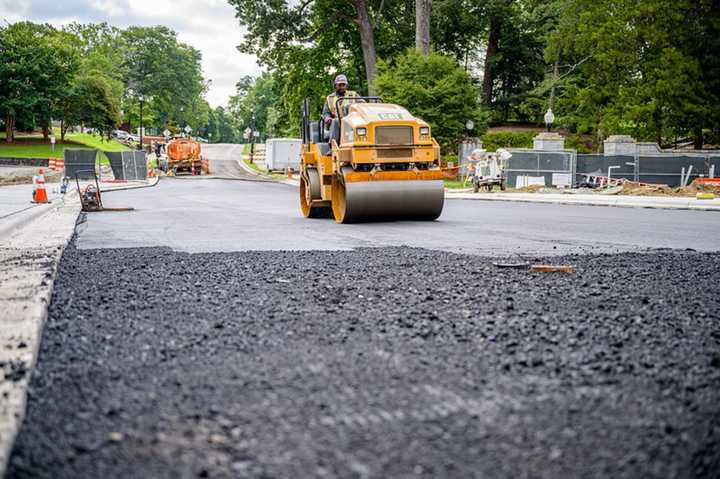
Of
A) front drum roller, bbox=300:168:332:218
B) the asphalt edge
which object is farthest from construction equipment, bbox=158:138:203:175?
the asphalt edge

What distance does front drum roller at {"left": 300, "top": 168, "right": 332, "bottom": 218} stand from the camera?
47.5ft

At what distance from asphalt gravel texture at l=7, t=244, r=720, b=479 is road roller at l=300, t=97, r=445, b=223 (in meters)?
6.73

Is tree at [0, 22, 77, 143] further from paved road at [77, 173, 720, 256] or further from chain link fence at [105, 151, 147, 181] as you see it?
paved road at [77, 173, 720, 256]

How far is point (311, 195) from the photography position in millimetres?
14523

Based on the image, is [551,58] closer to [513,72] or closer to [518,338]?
[513,72]

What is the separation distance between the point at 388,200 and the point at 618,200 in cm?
1096

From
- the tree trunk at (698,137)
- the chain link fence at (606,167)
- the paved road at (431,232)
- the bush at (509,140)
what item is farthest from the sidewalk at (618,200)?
the bush at (509,140)

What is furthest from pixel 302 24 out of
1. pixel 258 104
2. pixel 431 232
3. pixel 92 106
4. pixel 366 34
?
pixel 258 104

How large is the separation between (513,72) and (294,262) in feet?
170

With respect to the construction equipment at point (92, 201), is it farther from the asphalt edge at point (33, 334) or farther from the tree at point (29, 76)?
the tree at point (29, 76)

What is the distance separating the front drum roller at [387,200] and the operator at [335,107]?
0.91 meters

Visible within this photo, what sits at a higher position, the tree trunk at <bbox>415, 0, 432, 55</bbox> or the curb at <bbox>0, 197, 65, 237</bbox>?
the tree trunk at <bbox>415, 0, 432, 55</bbox>

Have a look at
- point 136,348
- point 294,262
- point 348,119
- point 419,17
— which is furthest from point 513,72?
point 136,348

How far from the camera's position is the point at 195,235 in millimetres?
11062
